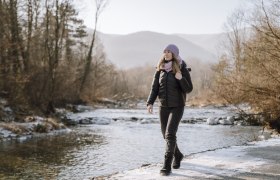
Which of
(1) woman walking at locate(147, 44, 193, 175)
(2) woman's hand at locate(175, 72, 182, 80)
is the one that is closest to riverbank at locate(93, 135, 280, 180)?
(1) woman walking at locate(147, 44, 193, 175)

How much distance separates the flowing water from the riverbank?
2.77 m

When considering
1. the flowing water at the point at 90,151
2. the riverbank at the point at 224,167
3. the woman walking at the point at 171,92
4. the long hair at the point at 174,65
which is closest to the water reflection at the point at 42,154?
the flowing water at the point at 90,151

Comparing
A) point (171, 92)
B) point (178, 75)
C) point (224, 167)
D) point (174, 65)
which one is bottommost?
point (224, 167)

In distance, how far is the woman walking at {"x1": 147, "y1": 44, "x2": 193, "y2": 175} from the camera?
22.8ft

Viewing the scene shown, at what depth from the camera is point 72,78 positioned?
4044cm

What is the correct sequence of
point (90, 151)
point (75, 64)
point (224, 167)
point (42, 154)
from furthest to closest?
point (75, 64), point (90, 151), point (42, 154), point (224, 167)

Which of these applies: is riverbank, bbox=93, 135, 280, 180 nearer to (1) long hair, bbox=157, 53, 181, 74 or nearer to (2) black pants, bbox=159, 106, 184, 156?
(2) black pants, bbox=159, 106, 184, 156

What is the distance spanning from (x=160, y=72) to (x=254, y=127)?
17.8 meters

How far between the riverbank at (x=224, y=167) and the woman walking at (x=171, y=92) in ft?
1.34

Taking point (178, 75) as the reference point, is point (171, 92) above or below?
below

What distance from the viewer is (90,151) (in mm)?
15102

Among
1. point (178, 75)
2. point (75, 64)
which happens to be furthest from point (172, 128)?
point (75, 64)

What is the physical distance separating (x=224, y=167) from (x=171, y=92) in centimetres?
173

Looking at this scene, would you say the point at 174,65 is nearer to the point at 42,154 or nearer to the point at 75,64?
the point at 42,154
